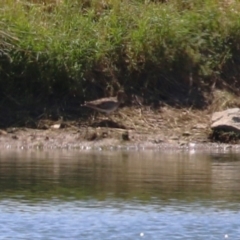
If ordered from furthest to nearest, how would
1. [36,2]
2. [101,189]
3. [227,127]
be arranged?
[36,2]
[227,127]
[101,189]

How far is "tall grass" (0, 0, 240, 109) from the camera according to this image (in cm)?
1555

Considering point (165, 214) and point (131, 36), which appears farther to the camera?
point (131, 36)

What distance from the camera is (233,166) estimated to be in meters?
12.9

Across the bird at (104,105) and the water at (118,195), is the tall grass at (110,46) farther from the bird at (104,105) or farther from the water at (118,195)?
the water at (118,195)

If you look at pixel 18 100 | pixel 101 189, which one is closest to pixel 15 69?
pixel 18 100

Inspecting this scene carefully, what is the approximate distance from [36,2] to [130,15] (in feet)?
5.59

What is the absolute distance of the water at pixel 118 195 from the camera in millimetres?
9109

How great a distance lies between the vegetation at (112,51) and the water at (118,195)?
1701mm

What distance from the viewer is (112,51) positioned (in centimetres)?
1625

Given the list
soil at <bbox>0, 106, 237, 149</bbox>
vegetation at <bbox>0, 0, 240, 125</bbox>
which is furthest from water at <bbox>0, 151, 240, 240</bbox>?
vegetation at <bbox>0, 0, 240, 125</bbox>

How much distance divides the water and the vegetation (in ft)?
5.58

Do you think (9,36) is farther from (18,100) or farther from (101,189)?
(101,189)

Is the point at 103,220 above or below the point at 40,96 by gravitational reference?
below

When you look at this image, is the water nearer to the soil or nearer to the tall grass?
the soil
